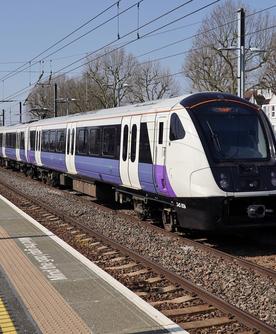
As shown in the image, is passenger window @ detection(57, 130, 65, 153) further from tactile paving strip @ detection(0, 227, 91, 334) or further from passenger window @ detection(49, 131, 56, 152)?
tactile paving strip @ detection(0, 227, 91, 334)

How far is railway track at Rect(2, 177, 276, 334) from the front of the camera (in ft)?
19.5

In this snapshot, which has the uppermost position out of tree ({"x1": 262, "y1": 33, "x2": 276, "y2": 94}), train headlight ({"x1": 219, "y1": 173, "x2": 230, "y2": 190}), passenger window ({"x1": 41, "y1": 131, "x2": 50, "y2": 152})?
tree ({"x1": 262, "y1": 33, "x2": 276, "y2": 94})

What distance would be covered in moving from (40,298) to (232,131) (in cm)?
558

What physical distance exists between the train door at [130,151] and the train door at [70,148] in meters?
5.49

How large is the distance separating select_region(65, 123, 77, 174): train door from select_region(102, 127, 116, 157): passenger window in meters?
3.85

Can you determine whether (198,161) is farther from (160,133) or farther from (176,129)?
(160,133)

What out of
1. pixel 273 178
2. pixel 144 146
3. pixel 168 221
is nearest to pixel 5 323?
pixel 273 178

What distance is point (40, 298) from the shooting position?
6.54 m

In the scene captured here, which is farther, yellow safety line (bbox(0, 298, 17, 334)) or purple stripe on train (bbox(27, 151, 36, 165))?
purple stripe on train (bbox(27, 151, 36, 165))

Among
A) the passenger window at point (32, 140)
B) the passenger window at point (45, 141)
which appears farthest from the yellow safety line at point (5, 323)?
the passenger window at point (32, 140)

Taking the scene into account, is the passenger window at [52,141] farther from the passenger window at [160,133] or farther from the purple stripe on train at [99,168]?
the passenger window at [160,133]

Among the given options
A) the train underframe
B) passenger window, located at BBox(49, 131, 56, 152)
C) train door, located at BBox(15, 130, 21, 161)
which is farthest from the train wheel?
train door, located at BBox(15, 130, 21, 161)

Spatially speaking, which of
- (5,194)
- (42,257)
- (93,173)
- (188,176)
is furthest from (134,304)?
(5,194)

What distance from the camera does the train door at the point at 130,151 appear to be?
1298 cm
